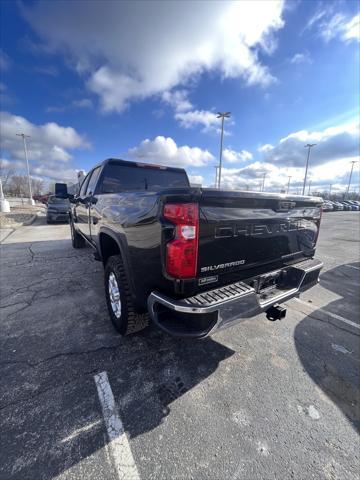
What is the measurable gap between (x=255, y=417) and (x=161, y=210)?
1.89m

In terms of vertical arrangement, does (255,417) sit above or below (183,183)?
below

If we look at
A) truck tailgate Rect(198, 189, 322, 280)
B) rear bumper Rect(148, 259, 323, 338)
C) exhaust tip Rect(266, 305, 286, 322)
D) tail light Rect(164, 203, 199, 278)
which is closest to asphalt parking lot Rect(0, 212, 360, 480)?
exhaust tip Rect(266, 305, 286, 322)

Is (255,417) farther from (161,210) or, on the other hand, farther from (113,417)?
(161,210)

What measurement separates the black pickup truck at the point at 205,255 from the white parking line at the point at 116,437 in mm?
688

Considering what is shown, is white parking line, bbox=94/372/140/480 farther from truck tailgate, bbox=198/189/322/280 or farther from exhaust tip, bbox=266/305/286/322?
exhaust tip, bbox=266/305/286/322

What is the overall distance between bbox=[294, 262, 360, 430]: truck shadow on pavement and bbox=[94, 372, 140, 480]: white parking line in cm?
180

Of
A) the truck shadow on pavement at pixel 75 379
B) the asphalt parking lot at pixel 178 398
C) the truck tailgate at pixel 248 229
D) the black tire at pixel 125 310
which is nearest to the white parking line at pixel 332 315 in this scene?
the asphalt parking lot at pixel 178 398

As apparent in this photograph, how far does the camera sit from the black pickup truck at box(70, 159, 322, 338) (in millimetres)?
1691

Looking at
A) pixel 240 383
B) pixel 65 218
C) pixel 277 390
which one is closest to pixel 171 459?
pixel 240 383

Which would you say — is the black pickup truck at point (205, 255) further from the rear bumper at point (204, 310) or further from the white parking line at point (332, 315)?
the white parking line at point (332, 315)

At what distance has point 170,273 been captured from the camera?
1.74 metres

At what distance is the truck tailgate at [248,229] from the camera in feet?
5.79

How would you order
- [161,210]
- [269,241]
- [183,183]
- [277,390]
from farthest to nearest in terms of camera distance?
[183,183] → [269,241] → [277,390] → [161,210]

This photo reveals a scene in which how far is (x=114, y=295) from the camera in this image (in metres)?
2.90
